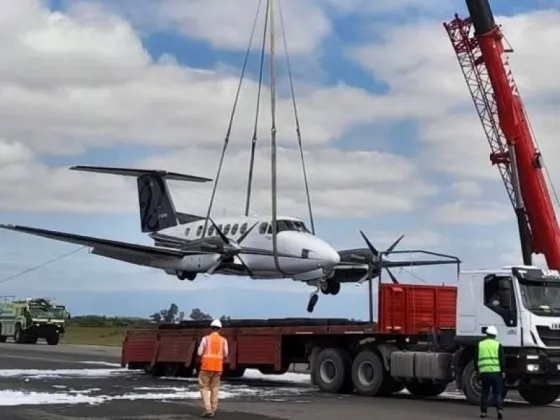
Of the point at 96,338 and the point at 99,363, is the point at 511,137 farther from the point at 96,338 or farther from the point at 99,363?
the point at 96,338

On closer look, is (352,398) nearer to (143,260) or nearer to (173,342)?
(173,342)

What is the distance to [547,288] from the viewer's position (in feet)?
65.0

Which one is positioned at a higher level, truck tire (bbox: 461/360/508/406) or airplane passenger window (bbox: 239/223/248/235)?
airplane passenger window (bbox: 239/223/248/235)

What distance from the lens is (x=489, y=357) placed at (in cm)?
1775

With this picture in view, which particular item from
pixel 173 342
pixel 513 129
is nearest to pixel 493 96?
pixel 513 129

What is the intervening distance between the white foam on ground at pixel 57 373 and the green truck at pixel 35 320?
79.8 feet

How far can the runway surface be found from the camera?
1727cm

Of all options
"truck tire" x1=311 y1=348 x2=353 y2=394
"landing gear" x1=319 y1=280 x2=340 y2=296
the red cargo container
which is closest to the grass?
"landing gear" x1=319 y1=280 x2=340 y2=296

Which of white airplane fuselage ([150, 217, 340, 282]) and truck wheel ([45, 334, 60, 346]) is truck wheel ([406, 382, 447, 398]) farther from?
truck wheel ([45, 334, 60, 346])

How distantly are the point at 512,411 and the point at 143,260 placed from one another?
992 inches

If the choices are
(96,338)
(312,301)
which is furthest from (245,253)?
(96,338)

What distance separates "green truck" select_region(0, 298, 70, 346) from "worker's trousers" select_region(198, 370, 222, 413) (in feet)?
126

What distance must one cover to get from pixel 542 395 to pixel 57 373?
13.8 meters

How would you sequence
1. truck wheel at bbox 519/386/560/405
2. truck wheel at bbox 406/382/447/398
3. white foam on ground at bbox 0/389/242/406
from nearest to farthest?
white foam on ground at bbox 0/389/242/406, truck wheel at bbox 519/386/560/405, truck wheel at bbox 406/382/447/398
